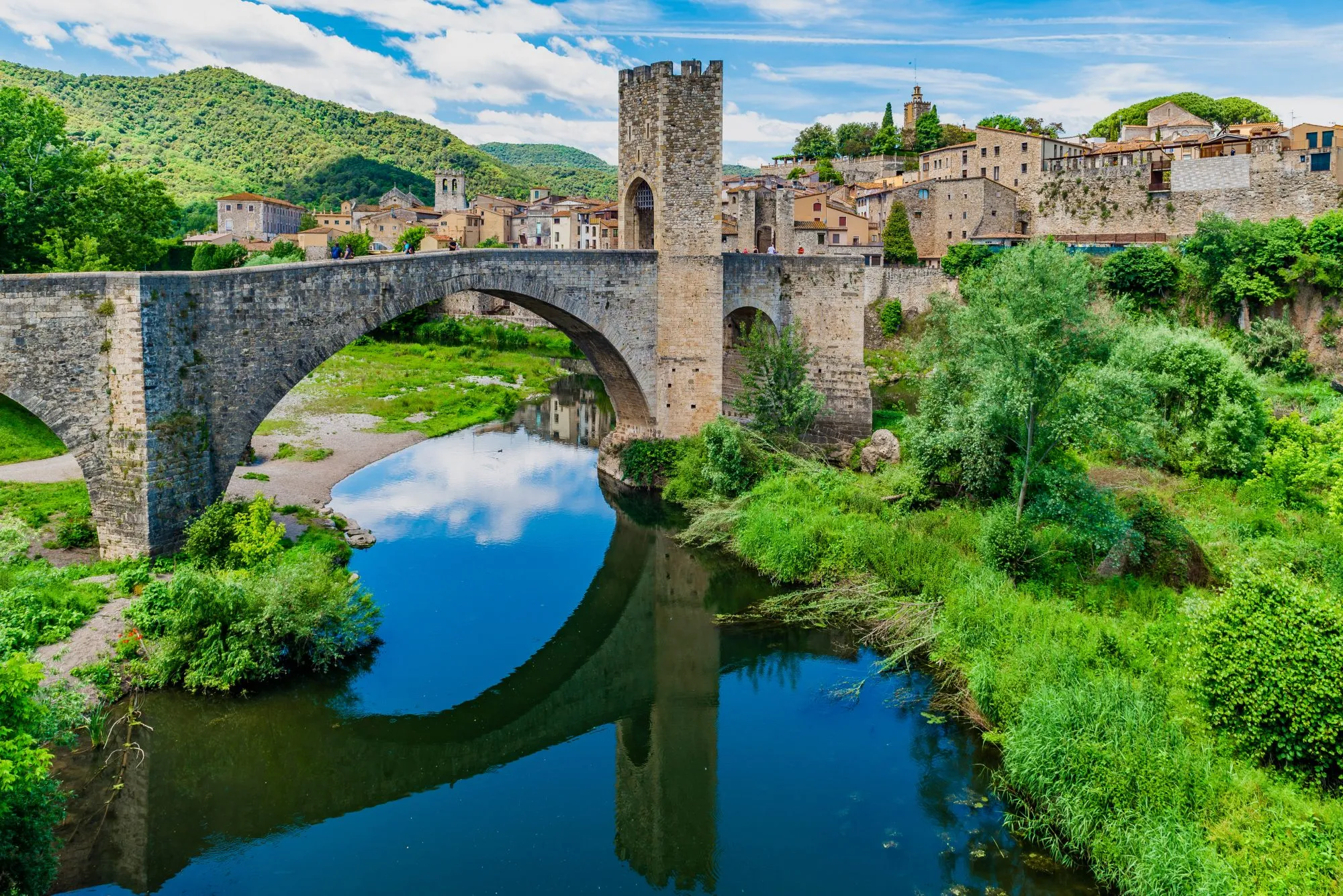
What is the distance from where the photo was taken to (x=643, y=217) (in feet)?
78.0

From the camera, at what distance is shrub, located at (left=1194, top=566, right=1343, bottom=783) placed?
8.81 m

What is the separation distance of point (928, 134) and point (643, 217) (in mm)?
49551

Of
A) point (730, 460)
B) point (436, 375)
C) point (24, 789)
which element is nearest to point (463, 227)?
point (436, 375)

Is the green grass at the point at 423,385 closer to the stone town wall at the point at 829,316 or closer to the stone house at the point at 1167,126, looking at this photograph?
the stone town wall at the point at 829,316

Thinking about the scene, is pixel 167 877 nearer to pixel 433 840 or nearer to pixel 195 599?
pixel 433 840

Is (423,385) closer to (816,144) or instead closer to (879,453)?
(879,453)

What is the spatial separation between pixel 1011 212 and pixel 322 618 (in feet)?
122

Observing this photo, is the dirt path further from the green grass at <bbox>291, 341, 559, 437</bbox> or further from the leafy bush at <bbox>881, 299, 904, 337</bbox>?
the leafy bush at <bbox>881, 299, 904, 337</bbox>

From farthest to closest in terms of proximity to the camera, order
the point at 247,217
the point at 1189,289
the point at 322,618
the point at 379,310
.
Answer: the point at 247,217 < the point at 1189,289 < the point at 379,310 < the point at 322,618

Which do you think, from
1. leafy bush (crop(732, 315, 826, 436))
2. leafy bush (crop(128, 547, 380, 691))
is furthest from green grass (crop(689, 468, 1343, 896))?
leafy bush (crop(128, 547, 380, 691))

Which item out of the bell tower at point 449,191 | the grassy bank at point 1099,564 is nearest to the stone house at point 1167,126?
the grassy bank at point 1099,564

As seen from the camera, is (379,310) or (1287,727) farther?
(379,310)

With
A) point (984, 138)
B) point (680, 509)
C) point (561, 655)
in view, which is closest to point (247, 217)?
point (984, 138)

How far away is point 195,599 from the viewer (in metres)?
11.4
